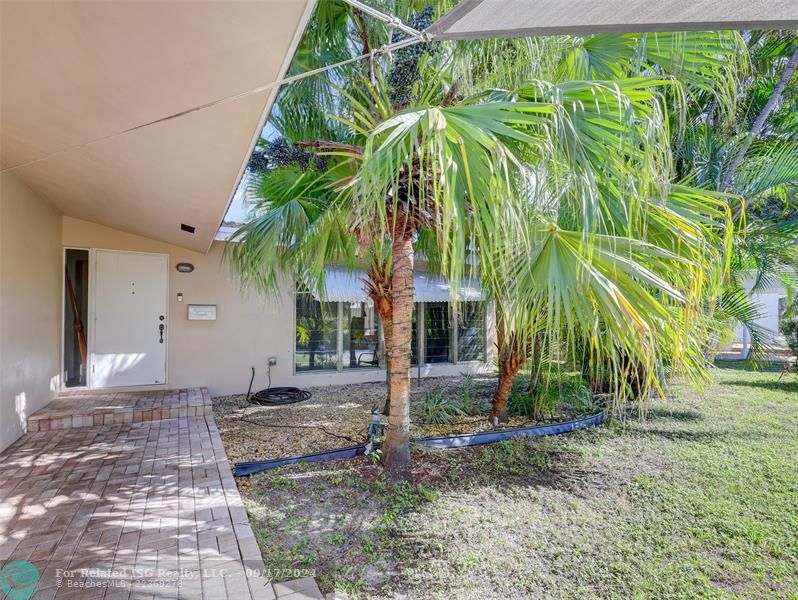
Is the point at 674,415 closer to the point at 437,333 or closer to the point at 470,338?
the point at 470,338

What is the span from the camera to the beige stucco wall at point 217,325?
34.0 ft

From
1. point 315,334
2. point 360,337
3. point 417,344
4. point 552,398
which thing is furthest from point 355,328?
point 552,398

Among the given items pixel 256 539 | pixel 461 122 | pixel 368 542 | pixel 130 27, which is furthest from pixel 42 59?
pixel 368 542

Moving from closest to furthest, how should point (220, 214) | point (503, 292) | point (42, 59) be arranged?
point (42, 59) → point (503, 292) → point (220, 214)

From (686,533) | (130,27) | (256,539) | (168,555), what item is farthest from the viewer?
(686,533)

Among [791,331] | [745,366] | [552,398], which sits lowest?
[745,366]

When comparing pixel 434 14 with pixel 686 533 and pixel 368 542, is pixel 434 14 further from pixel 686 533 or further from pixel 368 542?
pixel 686 533

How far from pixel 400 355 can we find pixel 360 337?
752 centimetres

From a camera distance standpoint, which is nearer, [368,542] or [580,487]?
[368,542]

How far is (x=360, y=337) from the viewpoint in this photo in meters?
13.5

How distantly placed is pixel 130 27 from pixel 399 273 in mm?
4019

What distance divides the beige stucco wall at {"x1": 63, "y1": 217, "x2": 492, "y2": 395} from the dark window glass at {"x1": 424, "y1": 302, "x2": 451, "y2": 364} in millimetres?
4302

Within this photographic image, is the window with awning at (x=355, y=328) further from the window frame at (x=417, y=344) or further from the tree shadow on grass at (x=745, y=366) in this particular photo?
the tree shadow on grass at (x=745, y=366)

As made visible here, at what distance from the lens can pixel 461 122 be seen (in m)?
3.57
